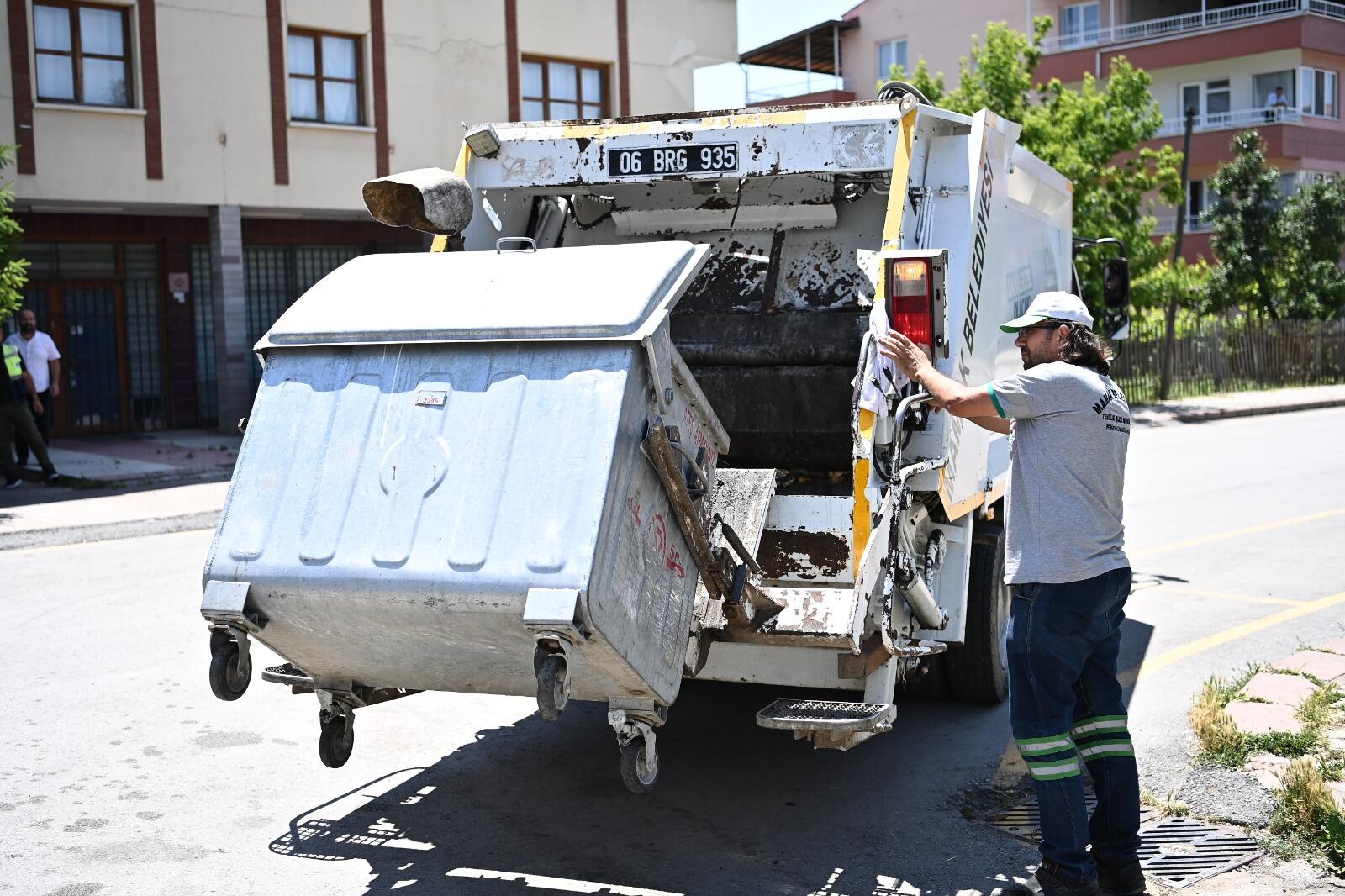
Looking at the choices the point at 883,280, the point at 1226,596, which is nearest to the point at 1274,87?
the point at 1226,596

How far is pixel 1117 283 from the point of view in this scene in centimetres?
854

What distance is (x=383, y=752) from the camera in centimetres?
586

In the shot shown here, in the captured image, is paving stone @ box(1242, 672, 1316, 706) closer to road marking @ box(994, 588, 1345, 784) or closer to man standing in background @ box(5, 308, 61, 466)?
road marking @ box(994, 588, 1345, 784)

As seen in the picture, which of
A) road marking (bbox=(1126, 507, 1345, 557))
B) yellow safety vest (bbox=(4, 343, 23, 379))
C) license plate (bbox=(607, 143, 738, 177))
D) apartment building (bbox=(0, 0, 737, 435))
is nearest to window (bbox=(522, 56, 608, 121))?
apartment building (bbox=(0, 0, 737, 435))

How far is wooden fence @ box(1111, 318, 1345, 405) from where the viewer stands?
1023 inches

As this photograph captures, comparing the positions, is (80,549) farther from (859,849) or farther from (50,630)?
(859,849)

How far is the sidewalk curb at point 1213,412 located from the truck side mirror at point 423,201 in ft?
58.7

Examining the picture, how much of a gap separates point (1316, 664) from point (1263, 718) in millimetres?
1050

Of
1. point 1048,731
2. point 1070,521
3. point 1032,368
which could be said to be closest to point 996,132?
point 1032,368

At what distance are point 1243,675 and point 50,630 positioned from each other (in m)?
6.33

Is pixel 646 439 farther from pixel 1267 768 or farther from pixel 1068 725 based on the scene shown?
pixel 1267 768

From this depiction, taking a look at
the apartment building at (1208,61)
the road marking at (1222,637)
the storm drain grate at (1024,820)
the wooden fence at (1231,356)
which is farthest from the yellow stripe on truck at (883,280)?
the apartment building at (1208,61)

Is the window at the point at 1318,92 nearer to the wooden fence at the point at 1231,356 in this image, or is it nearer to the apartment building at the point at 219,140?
the wooden fence at the point at 1231,356

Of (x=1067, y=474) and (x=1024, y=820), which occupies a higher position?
(x=1067, y=474)
